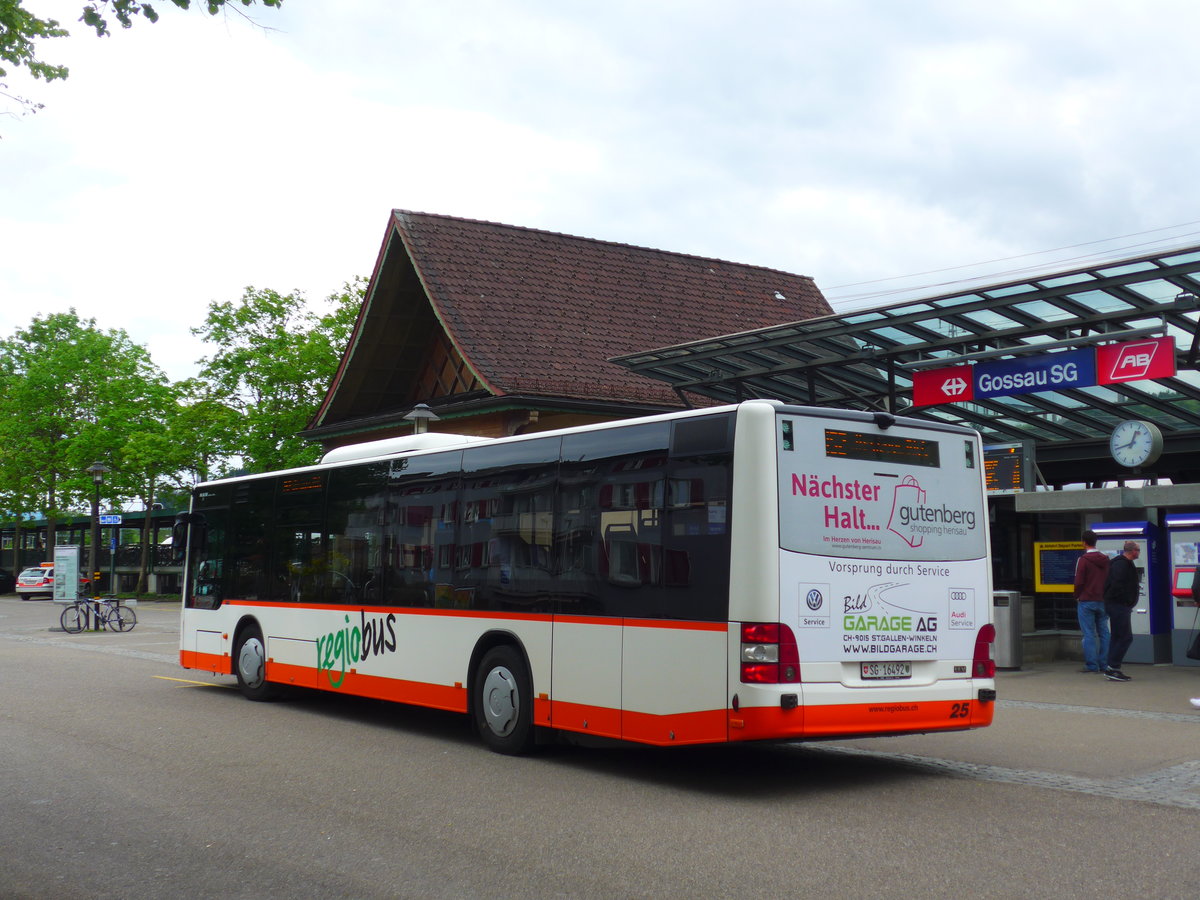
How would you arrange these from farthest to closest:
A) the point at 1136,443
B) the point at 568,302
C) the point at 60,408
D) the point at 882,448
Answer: the point at 60,408 < the point at 568,302 < the point at 1136,443 < the point at 882,448

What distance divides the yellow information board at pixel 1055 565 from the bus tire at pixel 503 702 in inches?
459

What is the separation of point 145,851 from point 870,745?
6730mm

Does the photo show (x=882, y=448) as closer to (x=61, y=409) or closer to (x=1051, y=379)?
(x=1051, y=379)

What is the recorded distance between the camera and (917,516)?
32.1ft

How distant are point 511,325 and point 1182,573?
15.7 metres

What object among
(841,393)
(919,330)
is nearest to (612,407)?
(841,393)

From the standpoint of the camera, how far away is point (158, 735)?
1213 centimetres

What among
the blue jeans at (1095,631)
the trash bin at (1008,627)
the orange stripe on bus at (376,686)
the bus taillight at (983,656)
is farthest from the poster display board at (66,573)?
the bus taillight at (983,656)

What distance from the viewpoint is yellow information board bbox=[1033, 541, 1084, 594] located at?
19922 millimetres

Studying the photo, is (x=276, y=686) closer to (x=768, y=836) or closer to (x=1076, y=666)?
(x=768, y=836)

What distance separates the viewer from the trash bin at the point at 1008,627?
58.9 ft

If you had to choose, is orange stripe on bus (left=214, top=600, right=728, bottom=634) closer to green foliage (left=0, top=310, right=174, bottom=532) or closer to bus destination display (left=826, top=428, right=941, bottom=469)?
bus destination display (left=826, top=428, right=941, bottom=469)

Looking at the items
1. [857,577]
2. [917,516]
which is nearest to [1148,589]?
[917,516]

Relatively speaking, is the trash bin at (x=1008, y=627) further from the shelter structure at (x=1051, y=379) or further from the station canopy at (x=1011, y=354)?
the station canopy at (x=1011, y=354)
